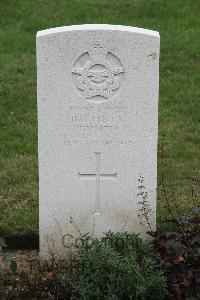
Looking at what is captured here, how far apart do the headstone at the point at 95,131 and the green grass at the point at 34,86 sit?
1.62 ft

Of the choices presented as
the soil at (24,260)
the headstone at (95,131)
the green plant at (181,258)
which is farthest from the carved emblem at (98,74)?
the soil at (24,260)

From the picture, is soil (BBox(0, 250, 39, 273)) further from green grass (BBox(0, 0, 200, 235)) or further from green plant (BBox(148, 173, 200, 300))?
green plant (BBox(148, 173, 200, 300))

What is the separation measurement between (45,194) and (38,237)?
24.7 inches

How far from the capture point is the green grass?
21.3 feet

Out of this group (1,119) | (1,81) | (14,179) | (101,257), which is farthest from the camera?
(1,81)

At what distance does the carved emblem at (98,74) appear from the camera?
4992 millimetres

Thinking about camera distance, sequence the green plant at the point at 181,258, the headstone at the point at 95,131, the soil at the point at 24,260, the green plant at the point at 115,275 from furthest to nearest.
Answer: the soil at the point at 24,260 → the headstone at the point at 95,131 → the green plant at the point at 181,258 → the green plant at the point at 115,275

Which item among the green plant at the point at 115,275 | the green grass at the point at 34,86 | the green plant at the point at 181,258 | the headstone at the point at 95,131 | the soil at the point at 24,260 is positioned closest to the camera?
the green plant at the point at 115,275

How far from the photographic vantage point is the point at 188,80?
9.54 m

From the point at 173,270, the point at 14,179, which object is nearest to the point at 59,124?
the point at 173,270

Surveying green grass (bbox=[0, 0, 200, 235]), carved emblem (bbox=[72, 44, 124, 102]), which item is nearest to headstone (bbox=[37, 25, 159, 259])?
carved emblem (bbox=[72, 44, 124, 102])

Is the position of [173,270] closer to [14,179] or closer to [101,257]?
[101,257]

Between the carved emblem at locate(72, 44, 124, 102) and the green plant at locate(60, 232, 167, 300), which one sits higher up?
the carved emblem at locate(72, 44, 124, 102)

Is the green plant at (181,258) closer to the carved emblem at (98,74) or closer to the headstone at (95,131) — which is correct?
the headstone at (95,131)
